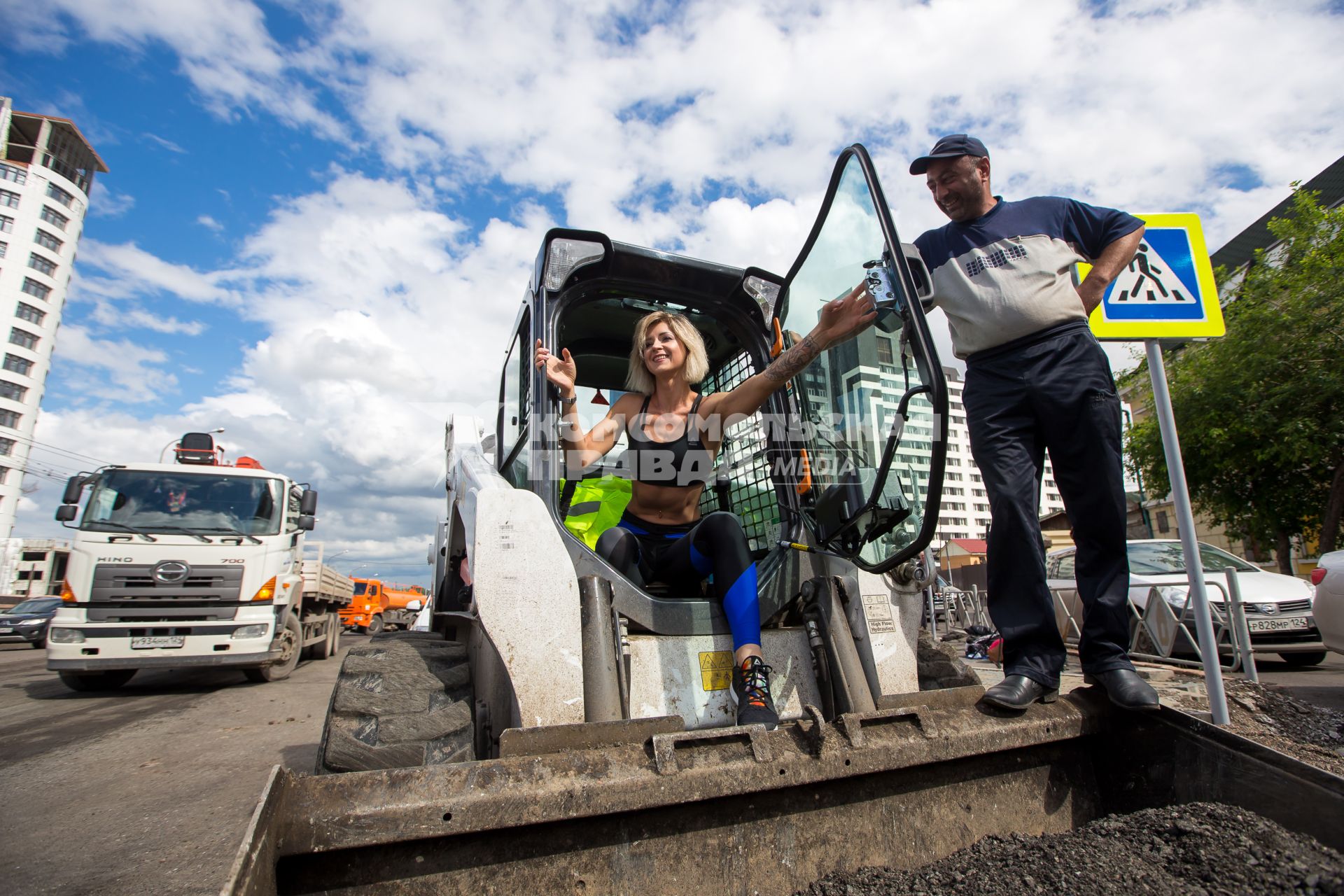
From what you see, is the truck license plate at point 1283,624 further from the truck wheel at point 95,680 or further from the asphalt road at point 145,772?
the truck wheel at point 95,680

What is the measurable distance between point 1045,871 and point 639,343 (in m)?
2.47

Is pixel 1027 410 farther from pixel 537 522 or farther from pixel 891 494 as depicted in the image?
pixel 537 522

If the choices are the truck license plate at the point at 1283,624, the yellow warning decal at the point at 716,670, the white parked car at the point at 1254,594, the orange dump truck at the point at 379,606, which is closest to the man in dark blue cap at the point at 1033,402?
the yellow warning decal at the point at 716,670

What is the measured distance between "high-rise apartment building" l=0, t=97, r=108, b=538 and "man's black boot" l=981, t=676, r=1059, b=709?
232 feet

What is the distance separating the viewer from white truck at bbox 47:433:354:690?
7.70 m

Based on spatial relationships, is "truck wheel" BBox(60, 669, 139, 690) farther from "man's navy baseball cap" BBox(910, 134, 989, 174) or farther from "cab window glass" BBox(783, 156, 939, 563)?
"man's navy baseball cap" BBox(910, 134, 989, 174)

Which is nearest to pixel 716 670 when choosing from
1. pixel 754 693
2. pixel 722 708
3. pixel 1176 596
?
pixel 722 708

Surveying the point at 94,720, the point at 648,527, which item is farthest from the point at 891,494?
the point at 94,720

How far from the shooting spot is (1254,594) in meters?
7.55

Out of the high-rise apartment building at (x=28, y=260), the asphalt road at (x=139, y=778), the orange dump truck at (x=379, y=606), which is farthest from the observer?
the high-rise apartment building at (x=28, y=260)

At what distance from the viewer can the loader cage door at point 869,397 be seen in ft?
7.08

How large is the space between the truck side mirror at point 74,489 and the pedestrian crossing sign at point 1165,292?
998 centimetres

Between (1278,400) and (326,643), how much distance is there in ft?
72.7

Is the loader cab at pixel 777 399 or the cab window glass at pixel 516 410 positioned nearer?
the loader cab at pixel 777 399
